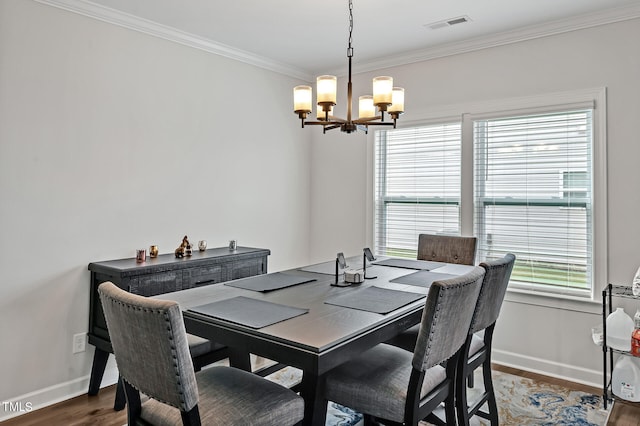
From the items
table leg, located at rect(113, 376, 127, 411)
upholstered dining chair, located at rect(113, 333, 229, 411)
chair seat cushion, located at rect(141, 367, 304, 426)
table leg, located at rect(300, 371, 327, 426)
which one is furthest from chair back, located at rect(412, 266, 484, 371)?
table leg, located at rect(113, 376, 127, 411)

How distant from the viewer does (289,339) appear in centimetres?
153

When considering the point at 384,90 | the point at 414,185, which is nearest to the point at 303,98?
the point at 384,90

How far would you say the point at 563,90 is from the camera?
10.9 feet

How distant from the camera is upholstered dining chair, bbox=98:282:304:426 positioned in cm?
141

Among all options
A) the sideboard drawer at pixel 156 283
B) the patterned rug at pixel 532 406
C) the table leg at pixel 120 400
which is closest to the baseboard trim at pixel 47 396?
the table leg at pixel 120 400

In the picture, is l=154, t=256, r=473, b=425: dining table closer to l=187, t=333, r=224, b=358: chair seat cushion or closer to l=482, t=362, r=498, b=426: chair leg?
l=187, t=333, r=224, b=358: chair seat cushion

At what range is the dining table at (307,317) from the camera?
1.53 meters

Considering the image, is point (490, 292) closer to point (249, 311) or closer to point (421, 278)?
point (421, 278)

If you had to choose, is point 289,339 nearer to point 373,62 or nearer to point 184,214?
point 184,214

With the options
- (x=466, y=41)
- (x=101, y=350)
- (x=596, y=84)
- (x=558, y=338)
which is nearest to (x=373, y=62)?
(x=466, y=41)

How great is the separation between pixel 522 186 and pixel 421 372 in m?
2.35

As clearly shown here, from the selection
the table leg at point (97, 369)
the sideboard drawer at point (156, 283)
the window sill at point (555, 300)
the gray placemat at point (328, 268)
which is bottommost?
the table leg at point (97, 369)

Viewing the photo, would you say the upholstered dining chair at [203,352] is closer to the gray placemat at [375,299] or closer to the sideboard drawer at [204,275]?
the sideboard drawer at [204,275]

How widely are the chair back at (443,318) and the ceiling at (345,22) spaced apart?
6.93 feet
